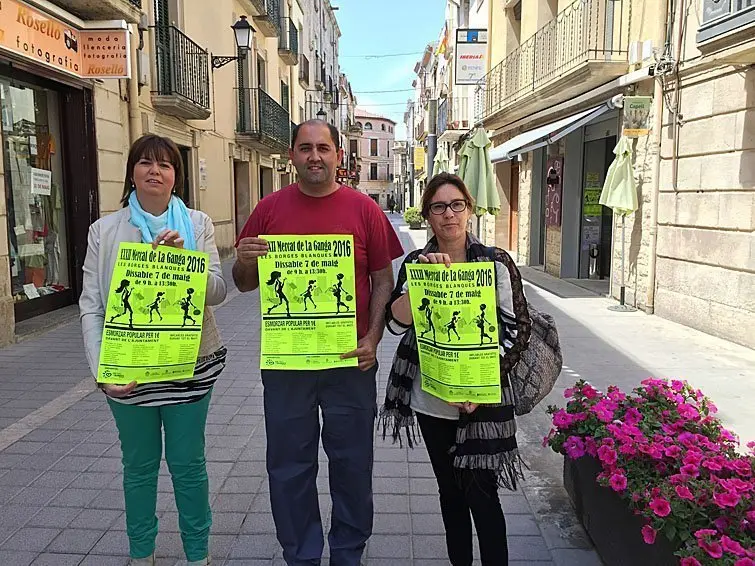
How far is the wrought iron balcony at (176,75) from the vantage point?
1026cm

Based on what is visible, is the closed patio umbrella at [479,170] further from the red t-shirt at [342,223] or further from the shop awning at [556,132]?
the red t-shirt at [342,223]

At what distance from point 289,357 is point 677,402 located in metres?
1.75

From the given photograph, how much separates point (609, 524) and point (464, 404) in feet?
3.01

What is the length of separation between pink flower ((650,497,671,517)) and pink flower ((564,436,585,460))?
62 cm

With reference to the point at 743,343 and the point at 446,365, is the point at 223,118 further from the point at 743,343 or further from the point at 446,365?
the point at 446,365

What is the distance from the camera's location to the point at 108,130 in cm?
874

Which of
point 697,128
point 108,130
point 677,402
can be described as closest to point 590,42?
point 697,128

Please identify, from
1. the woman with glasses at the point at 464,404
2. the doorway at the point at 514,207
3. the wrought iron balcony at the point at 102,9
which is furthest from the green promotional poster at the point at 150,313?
the doorway at the point at 514,207

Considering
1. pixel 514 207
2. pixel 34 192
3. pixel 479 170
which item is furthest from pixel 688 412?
pixel 514 207

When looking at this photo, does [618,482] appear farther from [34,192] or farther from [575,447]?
[34,192]

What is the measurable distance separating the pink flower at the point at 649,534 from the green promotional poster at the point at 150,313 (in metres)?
1.72

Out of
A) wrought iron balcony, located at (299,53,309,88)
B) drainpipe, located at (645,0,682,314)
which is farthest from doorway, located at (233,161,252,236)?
drainpipe, located at (645,0,682,314)

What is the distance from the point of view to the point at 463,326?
2188mm

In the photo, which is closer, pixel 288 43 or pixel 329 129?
pixel 329 129
